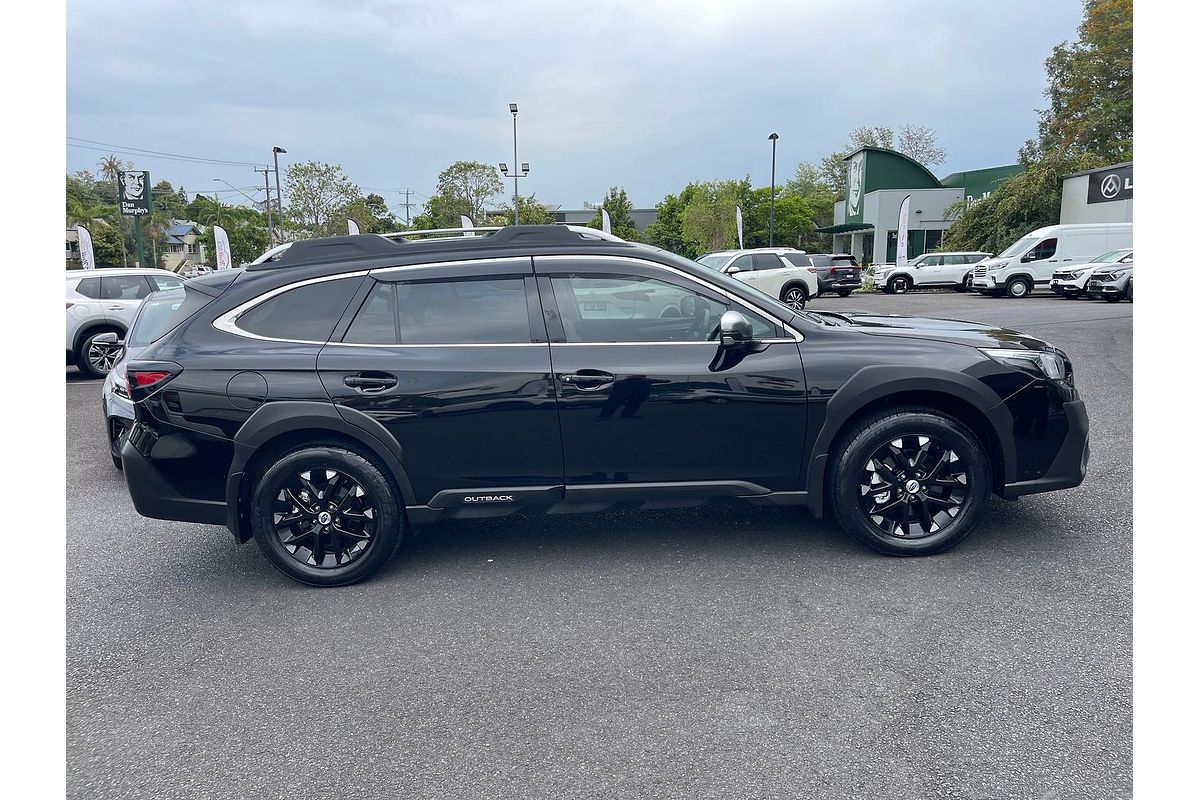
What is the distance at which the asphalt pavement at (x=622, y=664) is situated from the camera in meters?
2.68

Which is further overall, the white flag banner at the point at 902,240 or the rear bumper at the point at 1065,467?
the white flag banner at the point at 902,240

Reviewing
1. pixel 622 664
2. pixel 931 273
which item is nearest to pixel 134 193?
pixel 931 273

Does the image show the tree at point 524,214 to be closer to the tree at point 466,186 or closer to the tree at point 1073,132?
the tree at point 466,186

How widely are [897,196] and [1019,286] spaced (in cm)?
2646

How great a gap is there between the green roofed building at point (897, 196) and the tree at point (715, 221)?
10.2 metres

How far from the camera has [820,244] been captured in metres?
76.6

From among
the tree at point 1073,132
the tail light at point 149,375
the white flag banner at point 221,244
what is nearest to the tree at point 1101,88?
the tree at point 1073,132

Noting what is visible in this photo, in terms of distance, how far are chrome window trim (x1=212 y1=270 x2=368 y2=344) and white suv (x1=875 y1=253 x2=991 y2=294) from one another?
30942 mm

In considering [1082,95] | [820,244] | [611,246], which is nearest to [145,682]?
[611,246]

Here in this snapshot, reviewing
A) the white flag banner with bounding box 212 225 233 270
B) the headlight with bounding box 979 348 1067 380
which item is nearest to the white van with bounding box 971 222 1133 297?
the headlight with bounding box 979 348 1067 380

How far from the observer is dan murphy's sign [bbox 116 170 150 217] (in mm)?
40531

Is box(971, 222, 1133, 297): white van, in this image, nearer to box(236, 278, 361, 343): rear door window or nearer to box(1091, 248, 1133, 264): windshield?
box(1091, 248, 1133, 264): windshield

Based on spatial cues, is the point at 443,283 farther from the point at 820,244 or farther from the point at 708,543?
the point at 820,244

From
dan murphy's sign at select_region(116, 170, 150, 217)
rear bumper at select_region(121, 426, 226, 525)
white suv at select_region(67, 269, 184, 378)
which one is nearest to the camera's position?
rear bumper at select_region(121, 426, 226, 525)
